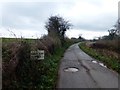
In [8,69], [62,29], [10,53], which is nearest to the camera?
[8,69]

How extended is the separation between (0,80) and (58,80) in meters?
5.46

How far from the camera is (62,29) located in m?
81.0

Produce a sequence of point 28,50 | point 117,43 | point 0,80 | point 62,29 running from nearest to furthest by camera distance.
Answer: point 0,80 → point 28,50 → point 117,43 → point 62,29

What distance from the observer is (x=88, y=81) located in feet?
49.1

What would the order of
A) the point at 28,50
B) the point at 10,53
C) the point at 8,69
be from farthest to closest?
1. the point at 28,50
2. the point at 10,53
3. the point at 8,69

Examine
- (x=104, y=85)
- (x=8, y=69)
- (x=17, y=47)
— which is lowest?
(x=104, y=85)

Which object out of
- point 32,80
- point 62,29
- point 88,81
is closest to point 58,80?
point 88,81

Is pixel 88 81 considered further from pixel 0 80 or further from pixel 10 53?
pixel 0 80

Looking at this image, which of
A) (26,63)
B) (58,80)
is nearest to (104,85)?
(58,80)

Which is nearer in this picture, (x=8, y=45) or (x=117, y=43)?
(x=8, y=45)

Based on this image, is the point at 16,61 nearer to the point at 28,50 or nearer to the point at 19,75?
the point at 19,75

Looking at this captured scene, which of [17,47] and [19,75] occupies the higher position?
[17,47]

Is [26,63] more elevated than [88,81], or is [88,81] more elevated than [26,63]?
[26,63]

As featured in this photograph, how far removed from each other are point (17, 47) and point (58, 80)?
11.1 ft
